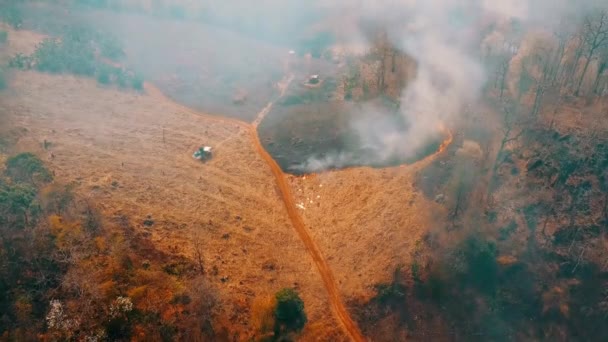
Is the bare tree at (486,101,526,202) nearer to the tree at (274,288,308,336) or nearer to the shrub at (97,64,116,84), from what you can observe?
the tree at (274,288,308,336)

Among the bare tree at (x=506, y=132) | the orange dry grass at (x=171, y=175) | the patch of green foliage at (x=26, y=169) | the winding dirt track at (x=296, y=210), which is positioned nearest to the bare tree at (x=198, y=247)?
the orange dry grass at (x=171, y=175)

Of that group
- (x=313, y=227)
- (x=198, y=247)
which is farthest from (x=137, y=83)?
(x=313, y=227)

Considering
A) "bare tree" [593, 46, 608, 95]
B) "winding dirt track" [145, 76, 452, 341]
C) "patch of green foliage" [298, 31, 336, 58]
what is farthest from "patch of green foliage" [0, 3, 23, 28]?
"bare tree" [593, 46, 608, 95]

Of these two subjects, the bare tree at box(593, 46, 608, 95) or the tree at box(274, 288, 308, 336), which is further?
the bare tree at box(593, 46, 608, 95)

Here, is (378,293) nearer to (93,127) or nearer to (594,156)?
(594,156)

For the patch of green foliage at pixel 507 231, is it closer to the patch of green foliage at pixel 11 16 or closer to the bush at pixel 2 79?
the bush at pixel 2 79

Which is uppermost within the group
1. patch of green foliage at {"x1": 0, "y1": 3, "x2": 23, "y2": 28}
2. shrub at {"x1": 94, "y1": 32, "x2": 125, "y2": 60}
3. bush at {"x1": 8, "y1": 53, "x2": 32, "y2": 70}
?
patch of green foliage at {"x1": 0, "y1": 3, "x2": 23, "y2": 28}

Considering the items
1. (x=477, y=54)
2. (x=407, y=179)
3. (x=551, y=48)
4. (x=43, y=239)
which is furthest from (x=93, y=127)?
(x=551, y=48)

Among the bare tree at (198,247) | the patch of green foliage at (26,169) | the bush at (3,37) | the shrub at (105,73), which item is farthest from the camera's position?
the bush at (3,37)
